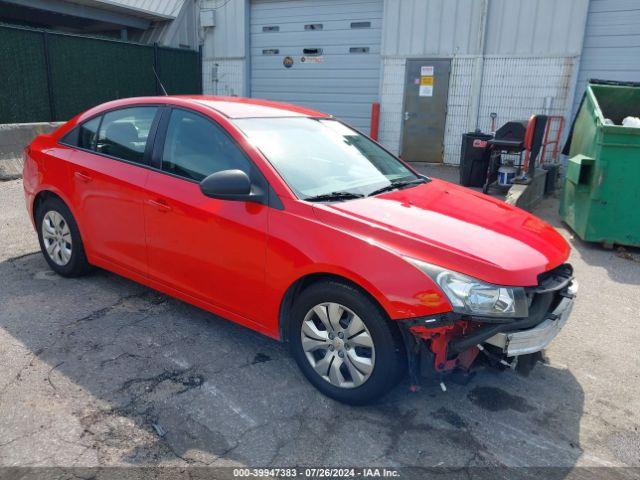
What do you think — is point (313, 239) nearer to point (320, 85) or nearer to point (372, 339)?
point (372, 339)

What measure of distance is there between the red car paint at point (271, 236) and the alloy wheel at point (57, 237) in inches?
8.9

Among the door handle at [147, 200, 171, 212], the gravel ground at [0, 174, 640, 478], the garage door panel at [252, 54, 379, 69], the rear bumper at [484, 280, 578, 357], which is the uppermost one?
the garage door panel at [252, 54, 379, 69]

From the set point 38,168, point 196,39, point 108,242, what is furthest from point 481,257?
point 196,39

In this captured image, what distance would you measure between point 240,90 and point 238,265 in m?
13.0

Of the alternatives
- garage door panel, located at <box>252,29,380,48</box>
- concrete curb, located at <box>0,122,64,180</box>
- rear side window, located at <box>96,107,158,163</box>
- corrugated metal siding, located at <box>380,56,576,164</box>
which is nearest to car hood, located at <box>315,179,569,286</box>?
rear side window, located at <box>96,107,158,163</box>

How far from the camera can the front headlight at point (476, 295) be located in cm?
256

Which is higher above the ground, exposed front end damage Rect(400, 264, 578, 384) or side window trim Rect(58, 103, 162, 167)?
side window trim Rect(58, 103, 162, 167)

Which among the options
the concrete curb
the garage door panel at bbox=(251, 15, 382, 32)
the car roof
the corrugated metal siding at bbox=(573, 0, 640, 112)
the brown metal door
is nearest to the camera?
the car roof

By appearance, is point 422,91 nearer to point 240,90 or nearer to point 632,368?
point 240,90

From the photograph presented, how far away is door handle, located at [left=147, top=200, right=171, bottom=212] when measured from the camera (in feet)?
11.6

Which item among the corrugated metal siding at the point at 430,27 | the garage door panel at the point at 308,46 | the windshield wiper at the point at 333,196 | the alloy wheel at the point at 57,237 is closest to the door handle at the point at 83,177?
the alloy wheel at the point at 57,237

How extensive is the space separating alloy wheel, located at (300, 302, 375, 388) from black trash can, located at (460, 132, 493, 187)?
25.1 ft

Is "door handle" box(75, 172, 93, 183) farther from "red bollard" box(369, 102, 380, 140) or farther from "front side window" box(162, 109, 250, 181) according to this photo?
"red bollard" box(369, 102, 380, 140)

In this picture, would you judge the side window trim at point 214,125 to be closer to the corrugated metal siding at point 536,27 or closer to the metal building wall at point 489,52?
the metal building wall at point 489,52
